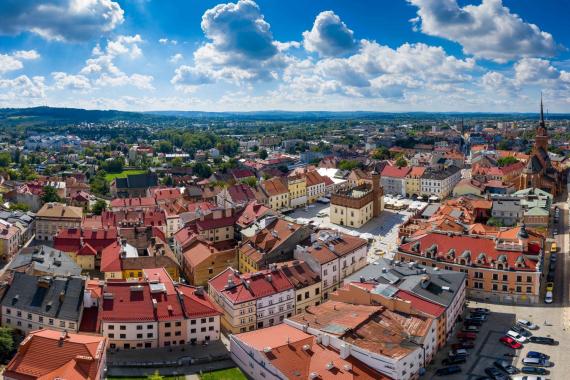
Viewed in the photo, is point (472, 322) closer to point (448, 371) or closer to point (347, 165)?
point (448, 371)

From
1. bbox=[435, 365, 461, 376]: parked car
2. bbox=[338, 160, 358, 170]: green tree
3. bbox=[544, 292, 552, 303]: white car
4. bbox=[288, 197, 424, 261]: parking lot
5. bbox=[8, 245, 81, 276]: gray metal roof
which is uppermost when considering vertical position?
bbox=[338, 160, 358, 170]: green tree

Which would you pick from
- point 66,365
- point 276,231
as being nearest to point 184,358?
point 66,365

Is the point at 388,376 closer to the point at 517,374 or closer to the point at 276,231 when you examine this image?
the point at 517,374

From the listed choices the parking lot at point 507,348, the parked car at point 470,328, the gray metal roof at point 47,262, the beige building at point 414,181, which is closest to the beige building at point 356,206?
the beige building at point 414,181

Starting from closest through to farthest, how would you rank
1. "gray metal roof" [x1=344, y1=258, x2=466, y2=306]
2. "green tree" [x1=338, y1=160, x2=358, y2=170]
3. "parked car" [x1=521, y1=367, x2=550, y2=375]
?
"parked car" [x1=521, y1=367, x2=550, y2=375] < "gray metal roof" [x1=344, y1=258, x2=466, y2=306] < "green tree" [x1=338, y1=160, x2=358, y2=170]

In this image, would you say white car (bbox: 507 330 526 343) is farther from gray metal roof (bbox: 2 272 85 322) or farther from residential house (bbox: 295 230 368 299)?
gray metal roof (bbox: 2 272 85 322)

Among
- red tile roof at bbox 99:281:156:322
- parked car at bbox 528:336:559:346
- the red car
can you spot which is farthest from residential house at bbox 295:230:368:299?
parked car at bbox 528:336:559:346

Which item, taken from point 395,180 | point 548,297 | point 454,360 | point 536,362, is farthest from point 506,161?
point 454,360
